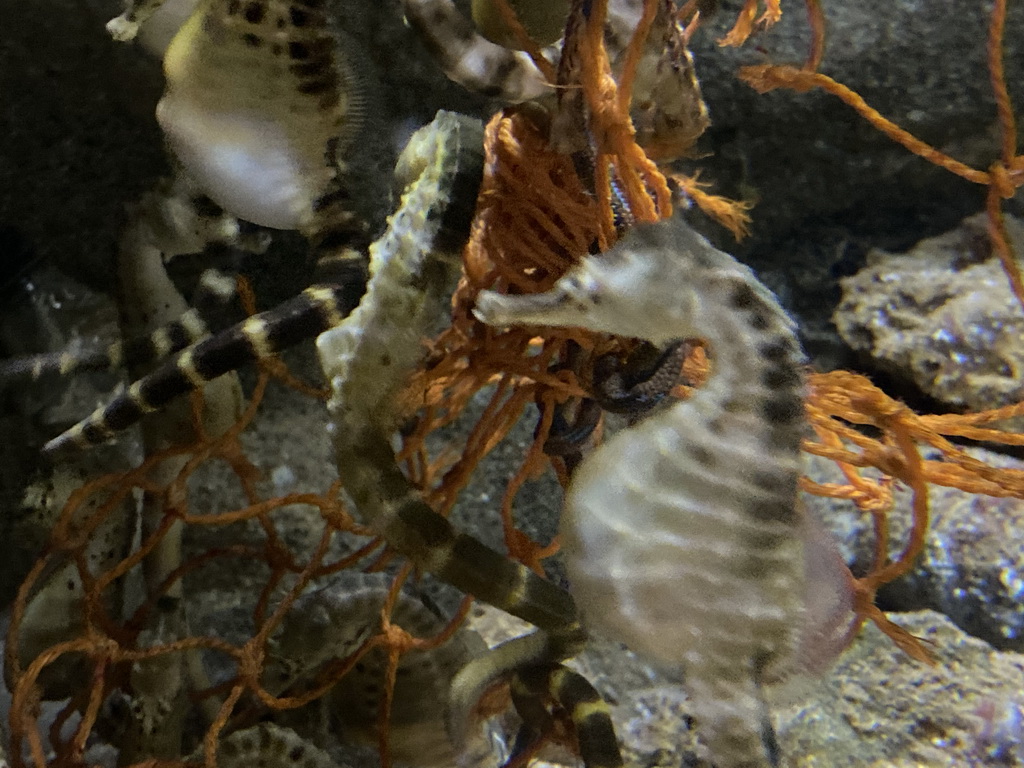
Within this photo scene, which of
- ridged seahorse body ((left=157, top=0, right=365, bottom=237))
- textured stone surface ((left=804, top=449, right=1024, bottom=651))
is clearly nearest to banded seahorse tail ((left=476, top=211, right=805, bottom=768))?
ridged seahorse body ((left=157, top=0, right=365, bottom=237))

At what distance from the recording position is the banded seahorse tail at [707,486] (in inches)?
24.9

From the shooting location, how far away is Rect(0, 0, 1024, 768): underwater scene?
671 mm

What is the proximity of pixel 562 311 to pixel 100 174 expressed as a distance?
1478 millimetres

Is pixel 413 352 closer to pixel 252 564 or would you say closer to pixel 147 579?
pixel 147 579

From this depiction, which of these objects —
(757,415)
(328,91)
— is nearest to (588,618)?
(757,415)

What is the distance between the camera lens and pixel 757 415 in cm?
63

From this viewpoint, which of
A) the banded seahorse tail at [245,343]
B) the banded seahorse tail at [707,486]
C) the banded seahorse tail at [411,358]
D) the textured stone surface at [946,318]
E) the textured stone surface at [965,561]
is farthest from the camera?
the textured stone surface at [946,318]

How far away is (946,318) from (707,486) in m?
2.13

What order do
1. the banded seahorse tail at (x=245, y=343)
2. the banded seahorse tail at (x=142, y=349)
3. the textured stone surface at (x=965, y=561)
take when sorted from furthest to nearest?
the textured stone surface at (x=965, y=561) → the banded seahorse tail at (x=142, y=349) → the banded seahorse tail at (x=245, y=343)

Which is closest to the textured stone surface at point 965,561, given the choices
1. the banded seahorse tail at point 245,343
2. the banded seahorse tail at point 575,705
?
the banded seahorse tail at point 575,705

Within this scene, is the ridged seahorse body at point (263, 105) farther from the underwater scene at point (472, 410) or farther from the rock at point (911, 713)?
the rock at point (911, 713)

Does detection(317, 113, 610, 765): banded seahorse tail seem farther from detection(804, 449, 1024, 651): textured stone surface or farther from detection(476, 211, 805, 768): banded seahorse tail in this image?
detection(804, 449, 1024, 651): textured stone surface

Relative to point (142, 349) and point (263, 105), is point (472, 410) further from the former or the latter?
point (263, 105)

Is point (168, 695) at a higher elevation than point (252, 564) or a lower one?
higher
